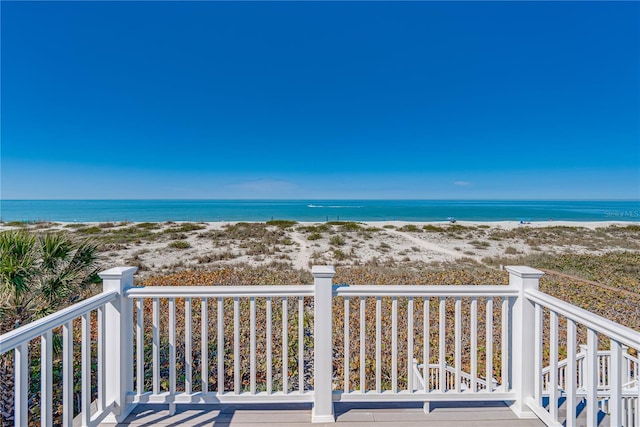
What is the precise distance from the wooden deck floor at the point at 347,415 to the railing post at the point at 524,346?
0.15 m

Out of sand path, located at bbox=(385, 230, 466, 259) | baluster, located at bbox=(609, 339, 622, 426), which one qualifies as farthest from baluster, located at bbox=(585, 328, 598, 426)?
sand path, located at bbox=(385, 230, 466, 259)

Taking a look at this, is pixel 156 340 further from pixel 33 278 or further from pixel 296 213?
pixel 296 213

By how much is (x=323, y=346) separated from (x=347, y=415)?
601 millimetres

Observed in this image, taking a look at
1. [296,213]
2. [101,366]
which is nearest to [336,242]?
[101,366]

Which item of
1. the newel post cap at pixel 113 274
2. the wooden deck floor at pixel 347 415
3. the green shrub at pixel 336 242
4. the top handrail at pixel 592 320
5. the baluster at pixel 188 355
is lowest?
the green shrub at pixel 336 242

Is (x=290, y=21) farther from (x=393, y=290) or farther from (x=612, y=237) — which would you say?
(x=612, y=237)

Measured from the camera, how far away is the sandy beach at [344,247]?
1210 cm

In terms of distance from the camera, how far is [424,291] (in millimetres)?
2191

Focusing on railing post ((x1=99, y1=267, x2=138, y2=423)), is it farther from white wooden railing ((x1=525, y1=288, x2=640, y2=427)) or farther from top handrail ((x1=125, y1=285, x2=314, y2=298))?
white wooden railing ((x1=525, y1=288, x2=640, y2=427))

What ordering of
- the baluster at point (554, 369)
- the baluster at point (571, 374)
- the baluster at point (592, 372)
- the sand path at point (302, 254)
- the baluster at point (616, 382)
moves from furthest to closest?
the sand path at point (302, 254), the baluster at point (554, 369), the baluster at point (571, 374), the baluster at point (592, 372), the baluster at point (616, 382)

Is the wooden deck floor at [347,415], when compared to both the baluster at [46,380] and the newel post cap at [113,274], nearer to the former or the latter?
the baluster at [46,380]

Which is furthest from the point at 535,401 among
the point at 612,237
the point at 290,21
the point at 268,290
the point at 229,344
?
the point at 612,237

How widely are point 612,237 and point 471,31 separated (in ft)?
66.4

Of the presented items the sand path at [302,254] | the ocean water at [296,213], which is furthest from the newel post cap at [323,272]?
the ocean water at [296,213]
